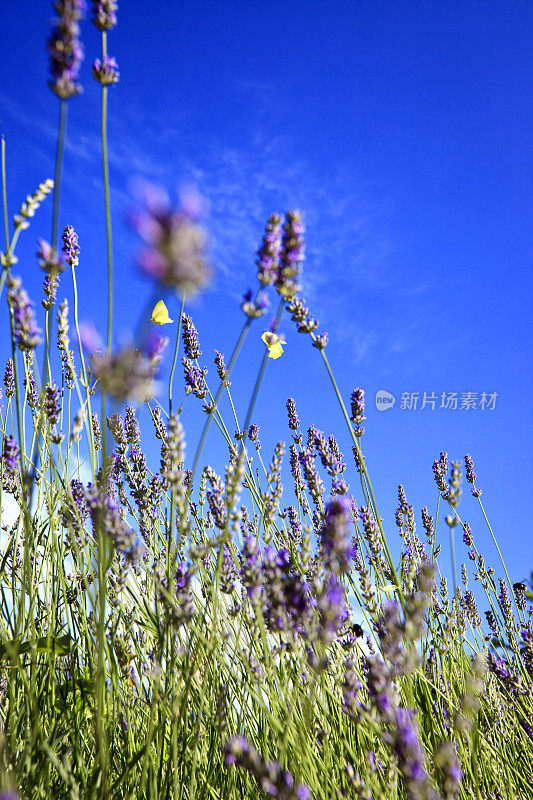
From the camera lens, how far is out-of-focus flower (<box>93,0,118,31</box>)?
39.9 inches

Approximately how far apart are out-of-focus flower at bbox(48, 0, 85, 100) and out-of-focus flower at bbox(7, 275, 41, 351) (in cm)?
42

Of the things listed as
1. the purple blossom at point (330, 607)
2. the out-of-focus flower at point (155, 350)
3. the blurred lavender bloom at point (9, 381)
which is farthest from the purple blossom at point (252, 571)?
the blurred lavender bloom at point (9, 381)

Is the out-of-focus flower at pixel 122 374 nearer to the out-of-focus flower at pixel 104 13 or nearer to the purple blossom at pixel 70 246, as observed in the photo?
A: the out-of-focus flower at pixel 104 13

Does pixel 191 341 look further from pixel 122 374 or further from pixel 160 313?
pixel 122 374

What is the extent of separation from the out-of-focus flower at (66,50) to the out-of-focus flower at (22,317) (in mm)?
417

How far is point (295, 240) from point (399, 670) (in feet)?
2.83

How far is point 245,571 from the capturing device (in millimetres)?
1179

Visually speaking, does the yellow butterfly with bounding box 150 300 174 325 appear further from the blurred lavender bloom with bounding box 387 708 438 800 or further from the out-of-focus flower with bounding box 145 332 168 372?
the blurred lavender bloom with bounding box 387 708 438 800

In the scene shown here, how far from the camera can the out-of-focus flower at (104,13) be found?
1.01 m

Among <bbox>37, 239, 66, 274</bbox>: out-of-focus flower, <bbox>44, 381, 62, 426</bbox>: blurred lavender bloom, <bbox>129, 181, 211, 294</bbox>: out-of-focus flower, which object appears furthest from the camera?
<bbox>44, 381, 62, 426</bbox>: blurred lavender bloom

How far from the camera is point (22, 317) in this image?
1.19 metres

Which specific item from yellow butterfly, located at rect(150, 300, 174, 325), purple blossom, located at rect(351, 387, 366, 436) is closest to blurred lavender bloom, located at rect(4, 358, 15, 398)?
yellow butterfly, located at rect(150, 300, 174, 325)

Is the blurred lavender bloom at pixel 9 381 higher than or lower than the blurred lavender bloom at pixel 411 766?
higher

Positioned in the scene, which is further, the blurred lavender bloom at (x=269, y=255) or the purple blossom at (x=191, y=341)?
the purple blossom at (x=191, y=341)
